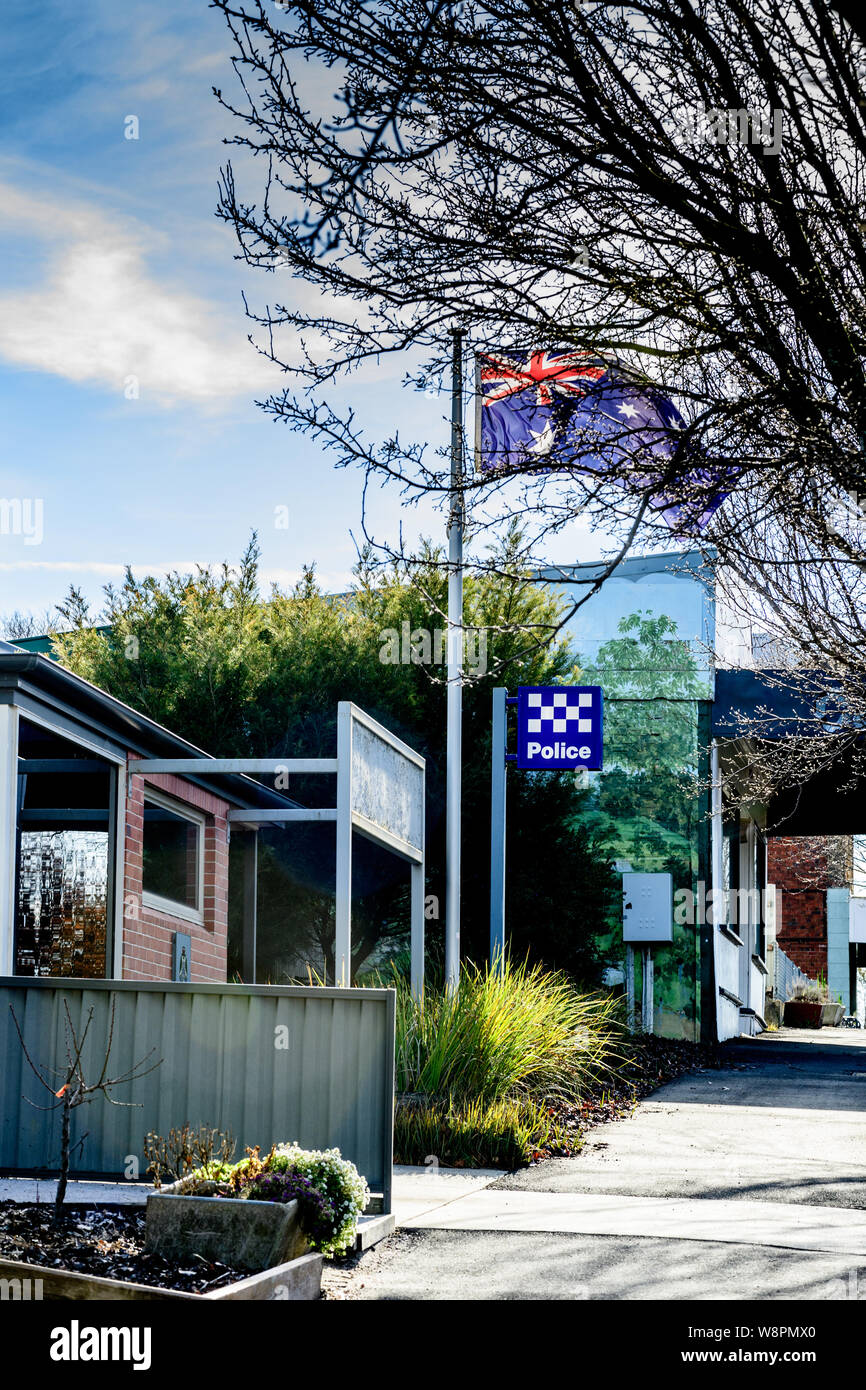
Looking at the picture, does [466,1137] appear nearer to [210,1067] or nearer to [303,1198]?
[210,1067]

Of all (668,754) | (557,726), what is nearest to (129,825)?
(557,726)

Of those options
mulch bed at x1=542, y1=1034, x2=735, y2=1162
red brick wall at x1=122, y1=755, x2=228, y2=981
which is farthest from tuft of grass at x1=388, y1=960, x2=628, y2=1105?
red brick wall at x1=122, y1=755, x2=228, y2=981

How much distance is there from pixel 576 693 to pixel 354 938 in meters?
5.99

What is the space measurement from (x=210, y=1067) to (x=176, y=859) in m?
7.09

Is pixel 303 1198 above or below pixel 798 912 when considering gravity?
above

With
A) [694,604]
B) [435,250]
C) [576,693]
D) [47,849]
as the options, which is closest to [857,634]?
[576,693]

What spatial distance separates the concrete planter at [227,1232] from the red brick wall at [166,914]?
650cm

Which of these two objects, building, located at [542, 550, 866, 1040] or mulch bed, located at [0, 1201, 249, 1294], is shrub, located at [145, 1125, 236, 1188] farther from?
building, located at [542, 550, 866, 1040]

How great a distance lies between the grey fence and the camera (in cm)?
754

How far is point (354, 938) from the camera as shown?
1897cm

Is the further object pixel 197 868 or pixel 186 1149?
pixel 197 868

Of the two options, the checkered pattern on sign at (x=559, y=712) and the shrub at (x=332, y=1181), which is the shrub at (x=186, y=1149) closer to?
the shrub at (x=332, y=1181)

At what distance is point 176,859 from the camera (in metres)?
14.7
